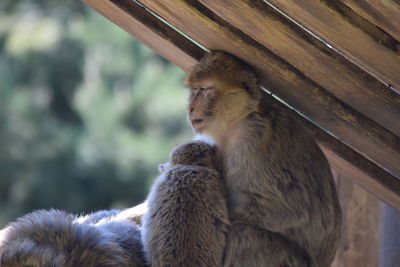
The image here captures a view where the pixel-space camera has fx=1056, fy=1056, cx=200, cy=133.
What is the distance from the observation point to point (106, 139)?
21.5m

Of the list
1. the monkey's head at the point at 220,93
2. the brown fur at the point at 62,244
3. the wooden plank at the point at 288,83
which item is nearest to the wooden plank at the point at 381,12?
the wooden plank at the point at 288,83

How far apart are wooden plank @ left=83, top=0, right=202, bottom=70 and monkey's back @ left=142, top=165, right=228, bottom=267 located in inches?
31.2

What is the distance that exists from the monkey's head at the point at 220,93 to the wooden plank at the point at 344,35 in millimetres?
723

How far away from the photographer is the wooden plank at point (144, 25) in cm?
617

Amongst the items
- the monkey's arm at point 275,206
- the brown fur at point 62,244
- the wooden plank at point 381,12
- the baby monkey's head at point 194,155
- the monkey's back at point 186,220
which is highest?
→ the wooden plank at point 381,12

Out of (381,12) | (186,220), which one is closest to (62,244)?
(186,220)

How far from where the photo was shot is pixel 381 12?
4.85 m

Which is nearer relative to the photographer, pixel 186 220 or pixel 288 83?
pixel 186 220

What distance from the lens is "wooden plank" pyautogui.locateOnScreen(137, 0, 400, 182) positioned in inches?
229

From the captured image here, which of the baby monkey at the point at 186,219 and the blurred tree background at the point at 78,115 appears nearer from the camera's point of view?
the baby monkey at the point at 186,219

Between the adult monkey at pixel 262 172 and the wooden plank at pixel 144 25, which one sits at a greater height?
the wooden plank at pixel 144 25

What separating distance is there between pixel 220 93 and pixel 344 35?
126cm

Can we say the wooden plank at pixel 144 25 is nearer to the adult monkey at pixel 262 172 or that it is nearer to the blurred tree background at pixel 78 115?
the adult monkey at pixel 262 172

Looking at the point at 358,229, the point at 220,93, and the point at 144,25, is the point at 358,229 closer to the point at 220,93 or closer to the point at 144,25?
the point at 220,93
